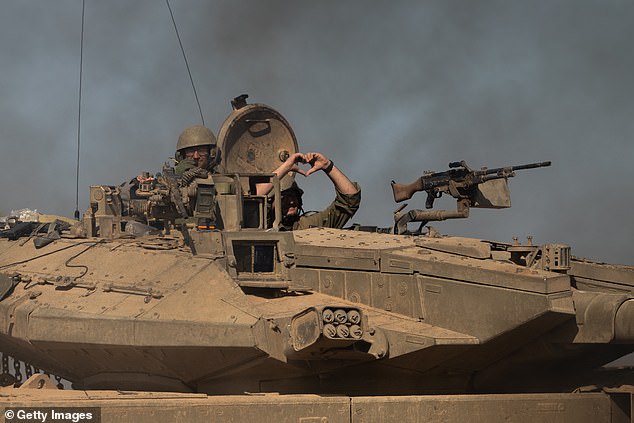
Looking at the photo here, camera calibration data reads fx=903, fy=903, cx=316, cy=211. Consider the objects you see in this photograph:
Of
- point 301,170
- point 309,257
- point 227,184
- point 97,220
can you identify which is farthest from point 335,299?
point 97,220

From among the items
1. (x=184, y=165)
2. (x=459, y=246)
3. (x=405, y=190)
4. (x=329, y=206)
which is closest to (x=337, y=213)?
(x=329, y=206)

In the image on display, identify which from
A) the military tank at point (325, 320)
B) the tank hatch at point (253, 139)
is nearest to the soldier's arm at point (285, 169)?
the military tank at point (325, 320)

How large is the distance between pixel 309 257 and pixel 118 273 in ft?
7.79

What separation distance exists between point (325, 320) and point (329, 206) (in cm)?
595

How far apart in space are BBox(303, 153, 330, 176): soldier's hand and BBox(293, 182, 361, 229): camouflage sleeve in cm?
72

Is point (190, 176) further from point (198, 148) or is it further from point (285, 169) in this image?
point (198, 148)

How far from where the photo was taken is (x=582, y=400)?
34.3 feet

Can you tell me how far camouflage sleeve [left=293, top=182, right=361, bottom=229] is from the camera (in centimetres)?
1468

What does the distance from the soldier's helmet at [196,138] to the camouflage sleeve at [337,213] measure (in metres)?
1.94

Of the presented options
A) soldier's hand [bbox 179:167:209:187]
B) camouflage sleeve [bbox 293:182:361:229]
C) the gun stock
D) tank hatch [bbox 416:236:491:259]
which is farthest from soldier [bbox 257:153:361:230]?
tank hatch [bbox 416:236:491:259]

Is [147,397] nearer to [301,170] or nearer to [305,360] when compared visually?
[305,360]

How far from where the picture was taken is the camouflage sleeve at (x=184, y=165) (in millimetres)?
13859

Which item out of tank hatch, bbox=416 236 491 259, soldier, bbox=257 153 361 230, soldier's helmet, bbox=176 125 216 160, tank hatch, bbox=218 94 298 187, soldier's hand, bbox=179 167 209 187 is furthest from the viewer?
tank hatch, bbox=218 94 298 187

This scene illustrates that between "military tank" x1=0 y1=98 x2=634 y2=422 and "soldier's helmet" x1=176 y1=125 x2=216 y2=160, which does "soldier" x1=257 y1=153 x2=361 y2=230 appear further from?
"military tank" x1=0 y1=98 x2=634 y2=422
